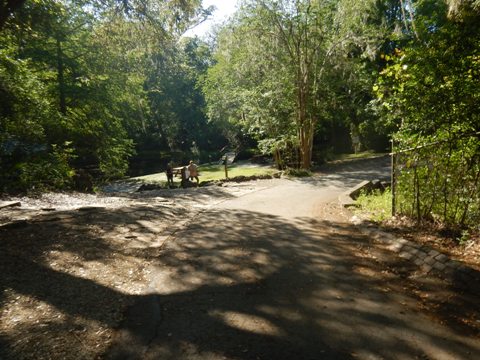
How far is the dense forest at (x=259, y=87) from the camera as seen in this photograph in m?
5.69

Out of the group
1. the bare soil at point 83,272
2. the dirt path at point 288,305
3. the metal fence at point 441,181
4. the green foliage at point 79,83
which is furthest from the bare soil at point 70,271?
the metal fence at point 441,181

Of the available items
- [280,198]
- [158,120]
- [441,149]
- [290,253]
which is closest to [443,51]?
[441,149]

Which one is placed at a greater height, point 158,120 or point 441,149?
point 158,120

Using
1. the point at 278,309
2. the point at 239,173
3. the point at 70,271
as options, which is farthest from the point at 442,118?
the point at 239,173

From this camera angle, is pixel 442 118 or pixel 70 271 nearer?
pixel 70 271

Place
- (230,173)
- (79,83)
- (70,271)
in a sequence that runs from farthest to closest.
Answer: (230,173), (79,83), (70,271)

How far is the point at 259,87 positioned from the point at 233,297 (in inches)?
743

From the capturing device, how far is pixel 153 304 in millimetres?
4191

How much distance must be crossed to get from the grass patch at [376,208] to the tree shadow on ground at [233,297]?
1.49 meters

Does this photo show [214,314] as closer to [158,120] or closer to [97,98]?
[97,98]

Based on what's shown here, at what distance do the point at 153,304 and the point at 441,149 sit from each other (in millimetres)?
5634

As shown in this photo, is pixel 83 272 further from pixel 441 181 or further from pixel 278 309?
pixel 441 181

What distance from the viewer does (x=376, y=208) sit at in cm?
916

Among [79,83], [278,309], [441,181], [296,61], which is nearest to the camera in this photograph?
[278,309]
